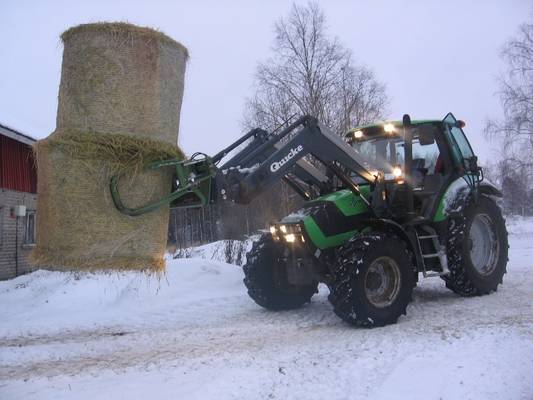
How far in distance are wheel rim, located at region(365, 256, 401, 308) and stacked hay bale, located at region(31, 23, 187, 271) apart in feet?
7.64

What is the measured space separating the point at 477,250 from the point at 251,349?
12.8 ft

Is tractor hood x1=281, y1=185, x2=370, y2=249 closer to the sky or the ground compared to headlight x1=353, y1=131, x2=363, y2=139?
closer to the ground

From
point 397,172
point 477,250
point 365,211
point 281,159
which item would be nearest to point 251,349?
point 281,159

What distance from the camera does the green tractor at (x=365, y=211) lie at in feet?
16.9

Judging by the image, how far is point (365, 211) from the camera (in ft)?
19.9

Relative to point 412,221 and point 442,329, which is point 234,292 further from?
point 442,329

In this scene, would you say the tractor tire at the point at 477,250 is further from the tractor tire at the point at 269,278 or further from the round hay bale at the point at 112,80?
the round hay bale at the point at 112,80

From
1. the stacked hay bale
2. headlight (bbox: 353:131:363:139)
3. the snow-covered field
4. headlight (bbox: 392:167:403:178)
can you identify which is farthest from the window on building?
headlight (bbox: 392:167:403:178)

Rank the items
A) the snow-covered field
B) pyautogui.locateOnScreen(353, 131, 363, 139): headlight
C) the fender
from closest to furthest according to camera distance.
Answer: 1. the snow-covered field
2. the fender
3. pyautogui.locateOnScreen(353, 131, 363, 139): headlight

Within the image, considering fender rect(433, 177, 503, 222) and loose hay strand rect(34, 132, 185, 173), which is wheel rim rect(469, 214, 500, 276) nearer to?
fender rect(433, 177, 503, 222)

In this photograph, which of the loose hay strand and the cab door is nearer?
the loose hay strand

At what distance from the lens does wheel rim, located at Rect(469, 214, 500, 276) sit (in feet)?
22.6

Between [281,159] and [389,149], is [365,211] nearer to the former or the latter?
[389,149]

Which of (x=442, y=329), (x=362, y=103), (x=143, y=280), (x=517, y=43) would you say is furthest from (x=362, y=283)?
(x=517, y=43)
